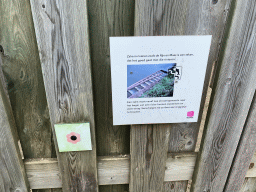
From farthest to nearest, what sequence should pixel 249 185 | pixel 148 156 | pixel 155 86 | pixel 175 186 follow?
1. pixel 249 185
2. pixel 175 186
3. pixel 148 156
4. pixel 155 86

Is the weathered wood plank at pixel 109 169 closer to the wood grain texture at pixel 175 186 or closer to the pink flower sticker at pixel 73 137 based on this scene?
the wood grain texture at pixel 175 186

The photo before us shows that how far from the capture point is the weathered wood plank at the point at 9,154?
1.01 m

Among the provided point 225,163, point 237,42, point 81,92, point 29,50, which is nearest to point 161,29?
point 237,42

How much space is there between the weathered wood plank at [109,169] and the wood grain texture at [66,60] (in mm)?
143

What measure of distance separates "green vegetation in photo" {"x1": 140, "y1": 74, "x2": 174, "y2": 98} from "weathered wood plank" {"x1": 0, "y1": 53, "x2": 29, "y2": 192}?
0.84m

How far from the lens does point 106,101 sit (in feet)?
3.61

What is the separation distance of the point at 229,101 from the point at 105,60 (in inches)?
33.4

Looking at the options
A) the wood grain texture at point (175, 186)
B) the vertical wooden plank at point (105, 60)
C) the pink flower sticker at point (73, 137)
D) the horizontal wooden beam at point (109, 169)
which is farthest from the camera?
the wood grain texture at point (175, 186)

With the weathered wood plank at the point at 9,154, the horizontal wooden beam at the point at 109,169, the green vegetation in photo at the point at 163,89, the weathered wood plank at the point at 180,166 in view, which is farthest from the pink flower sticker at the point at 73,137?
the weathered wood plank at the point at 180,166

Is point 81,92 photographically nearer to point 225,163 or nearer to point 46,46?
point 46,46

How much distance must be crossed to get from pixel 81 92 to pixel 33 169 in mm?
720

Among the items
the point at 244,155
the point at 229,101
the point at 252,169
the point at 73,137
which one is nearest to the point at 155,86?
the point at 229,101

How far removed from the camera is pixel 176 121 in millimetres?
1108

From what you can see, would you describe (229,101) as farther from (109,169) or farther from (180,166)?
(109,169)
